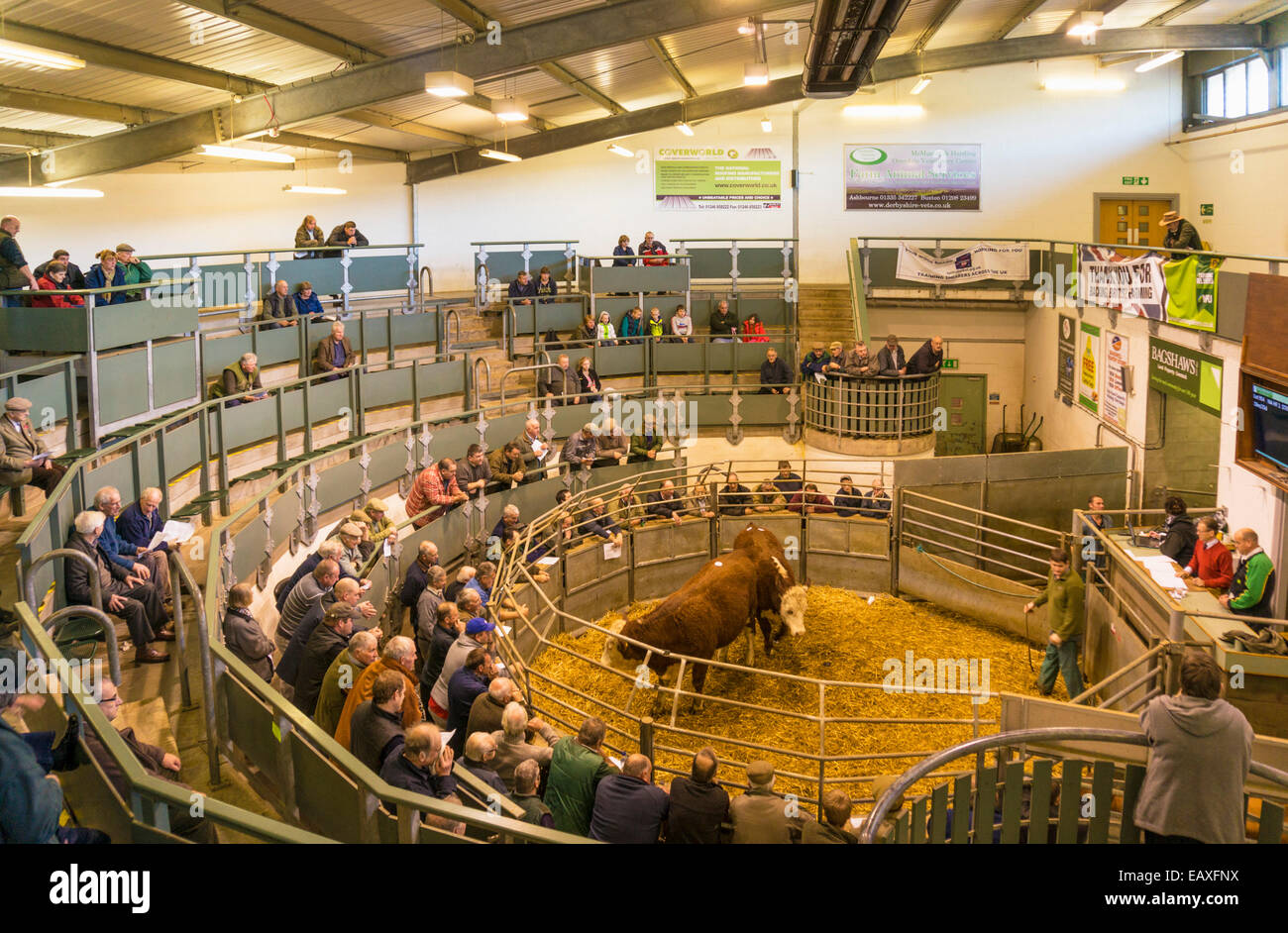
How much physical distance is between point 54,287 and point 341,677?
286 inches

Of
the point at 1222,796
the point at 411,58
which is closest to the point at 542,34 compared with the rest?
the point at 411,58

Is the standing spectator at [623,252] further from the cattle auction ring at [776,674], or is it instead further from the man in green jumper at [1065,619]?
the man in green jumper at [1065,619]

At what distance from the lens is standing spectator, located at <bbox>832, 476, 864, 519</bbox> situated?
14.4 m

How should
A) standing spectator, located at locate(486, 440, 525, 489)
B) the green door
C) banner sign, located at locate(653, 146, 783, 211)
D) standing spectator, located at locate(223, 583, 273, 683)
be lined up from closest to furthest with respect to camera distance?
standing spectator, located at locate(223, 583, 273, 683) < standing spectator, located at locate(486, 440, 525, 489) < the green door < banner sign, located at locate(653, 146, 783, 211)

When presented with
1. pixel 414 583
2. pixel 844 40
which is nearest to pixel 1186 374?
pixel 844 40

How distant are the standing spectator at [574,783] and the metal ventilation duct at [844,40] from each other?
7.69 m

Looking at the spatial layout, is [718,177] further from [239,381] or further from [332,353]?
[239,381]

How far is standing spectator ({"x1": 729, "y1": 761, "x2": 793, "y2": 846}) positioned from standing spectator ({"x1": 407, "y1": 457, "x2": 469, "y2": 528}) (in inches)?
245

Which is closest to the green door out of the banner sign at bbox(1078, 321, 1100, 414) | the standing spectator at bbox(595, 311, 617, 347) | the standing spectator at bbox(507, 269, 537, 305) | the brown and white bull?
the banner sign at bbox(1078, 321, 1100, 414)

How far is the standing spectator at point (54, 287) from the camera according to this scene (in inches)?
→ 410

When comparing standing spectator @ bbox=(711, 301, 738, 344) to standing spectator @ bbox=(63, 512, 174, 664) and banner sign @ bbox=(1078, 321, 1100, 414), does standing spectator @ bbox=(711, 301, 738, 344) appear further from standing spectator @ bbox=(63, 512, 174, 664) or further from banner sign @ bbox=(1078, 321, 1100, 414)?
standing spectator @ bbox=(63, 512, 174, 664)

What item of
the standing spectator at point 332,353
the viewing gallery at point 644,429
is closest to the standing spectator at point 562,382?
the viewing gallery at point 644,429

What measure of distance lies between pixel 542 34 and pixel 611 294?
25.2 feet

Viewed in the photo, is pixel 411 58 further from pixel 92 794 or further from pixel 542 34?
pixel 92 794
